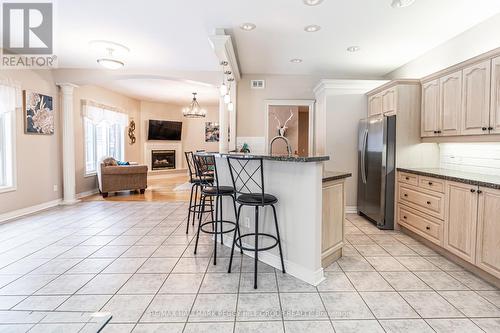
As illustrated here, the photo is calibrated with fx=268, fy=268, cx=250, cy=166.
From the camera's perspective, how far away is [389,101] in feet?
12.9

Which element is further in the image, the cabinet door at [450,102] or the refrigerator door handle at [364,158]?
the refrigerator door handle at [364,158]

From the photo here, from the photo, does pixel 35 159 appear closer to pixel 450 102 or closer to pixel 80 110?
pixel 80 110

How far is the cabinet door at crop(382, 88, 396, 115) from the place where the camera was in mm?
3812

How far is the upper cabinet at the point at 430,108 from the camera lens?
3449 mm

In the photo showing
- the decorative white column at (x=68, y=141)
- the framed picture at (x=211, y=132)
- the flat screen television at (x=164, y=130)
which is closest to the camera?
the decorative white column at (x=68, y=141)

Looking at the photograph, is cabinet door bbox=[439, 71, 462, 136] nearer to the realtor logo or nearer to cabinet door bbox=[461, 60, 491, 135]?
cabinet door bbox=[461, 60, 491, 135]

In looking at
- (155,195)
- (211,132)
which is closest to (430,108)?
(155,195)

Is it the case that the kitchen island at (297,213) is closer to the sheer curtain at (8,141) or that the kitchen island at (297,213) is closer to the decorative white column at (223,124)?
the decorative white column at (223,124)

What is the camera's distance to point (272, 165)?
266cm

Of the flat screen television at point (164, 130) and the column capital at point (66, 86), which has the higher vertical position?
the column capital at point (66, 86)

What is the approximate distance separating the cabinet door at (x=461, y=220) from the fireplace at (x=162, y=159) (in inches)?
350

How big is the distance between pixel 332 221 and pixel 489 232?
130 centimetres

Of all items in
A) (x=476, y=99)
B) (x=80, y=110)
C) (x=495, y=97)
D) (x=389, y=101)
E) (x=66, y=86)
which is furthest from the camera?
(x=80, y=110)

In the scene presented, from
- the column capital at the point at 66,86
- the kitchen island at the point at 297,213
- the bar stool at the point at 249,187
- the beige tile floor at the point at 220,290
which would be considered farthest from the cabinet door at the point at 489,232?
the column capital at the point at 66,86
